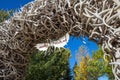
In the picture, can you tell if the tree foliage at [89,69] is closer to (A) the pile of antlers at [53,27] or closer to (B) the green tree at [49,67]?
(B) the green tree at [49,67]

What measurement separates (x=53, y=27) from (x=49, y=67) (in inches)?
379

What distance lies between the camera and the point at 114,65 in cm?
198

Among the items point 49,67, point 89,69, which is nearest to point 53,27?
point 49,67

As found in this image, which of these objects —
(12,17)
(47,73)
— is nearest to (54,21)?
(12,17)

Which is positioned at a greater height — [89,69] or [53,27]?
[89,69]

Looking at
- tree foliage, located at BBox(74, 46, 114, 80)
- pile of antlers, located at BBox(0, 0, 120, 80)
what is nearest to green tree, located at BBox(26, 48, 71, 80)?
tree foliage, located at BBox(74, 46, 114, 80)

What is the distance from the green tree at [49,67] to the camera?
12156mm

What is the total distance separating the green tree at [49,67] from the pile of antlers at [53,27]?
8288 mm

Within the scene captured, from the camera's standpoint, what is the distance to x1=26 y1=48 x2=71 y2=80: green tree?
12.2m

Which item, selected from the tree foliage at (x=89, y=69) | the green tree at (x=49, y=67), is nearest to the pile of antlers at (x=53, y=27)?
the green tree at (x=49, y=67)

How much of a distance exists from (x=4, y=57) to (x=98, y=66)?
1118cm

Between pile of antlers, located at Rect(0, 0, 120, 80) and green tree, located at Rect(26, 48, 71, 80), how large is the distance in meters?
8.29

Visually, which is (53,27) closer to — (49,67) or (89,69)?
(49,67)

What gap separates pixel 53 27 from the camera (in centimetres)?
277
